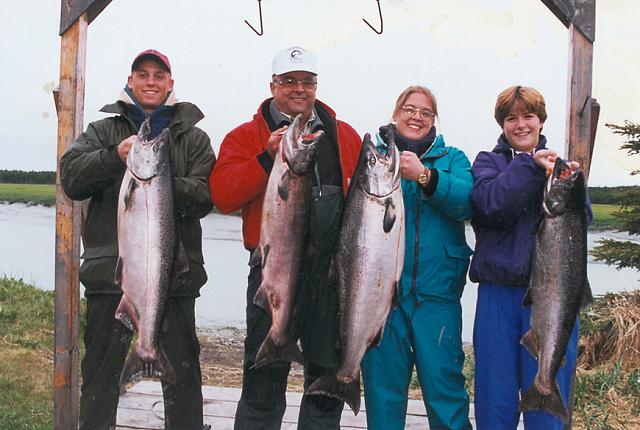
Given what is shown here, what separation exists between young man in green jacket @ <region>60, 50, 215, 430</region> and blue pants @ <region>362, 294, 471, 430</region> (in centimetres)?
105

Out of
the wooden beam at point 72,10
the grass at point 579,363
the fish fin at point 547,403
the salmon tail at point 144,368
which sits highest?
the wooden beam at point 72,10

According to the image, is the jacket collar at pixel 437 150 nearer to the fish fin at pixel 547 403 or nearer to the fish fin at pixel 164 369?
the fish fin at pixel 547 403

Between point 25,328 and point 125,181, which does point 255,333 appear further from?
point 25,328

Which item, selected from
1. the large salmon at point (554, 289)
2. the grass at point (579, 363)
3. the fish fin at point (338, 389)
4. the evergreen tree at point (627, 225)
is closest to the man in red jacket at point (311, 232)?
the fish fin at point (338, 389)

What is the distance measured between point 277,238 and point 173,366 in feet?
3.50

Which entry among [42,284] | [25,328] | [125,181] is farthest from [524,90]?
[42,284]

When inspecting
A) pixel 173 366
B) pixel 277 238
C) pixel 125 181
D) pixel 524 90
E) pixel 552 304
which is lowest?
pixel 173 366

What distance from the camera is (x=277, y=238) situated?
11.3ft

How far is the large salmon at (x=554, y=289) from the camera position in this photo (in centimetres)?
345

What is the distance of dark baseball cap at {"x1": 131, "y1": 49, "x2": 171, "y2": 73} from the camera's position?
3970 millimetres

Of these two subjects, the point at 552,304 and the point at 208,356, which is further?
the point at 208,356

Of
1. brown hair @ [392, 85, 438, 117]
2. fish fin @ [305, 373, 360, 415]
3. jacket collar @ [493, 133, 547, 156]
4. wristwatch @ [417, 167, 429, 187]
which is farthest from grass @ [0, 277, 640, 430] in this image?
brown hair @ [392, 85, 438, 117]

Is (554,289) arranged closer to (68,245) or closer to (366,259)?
(366,259)

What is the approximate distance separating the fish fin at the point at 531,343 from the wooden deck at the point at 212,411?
1.58 m
